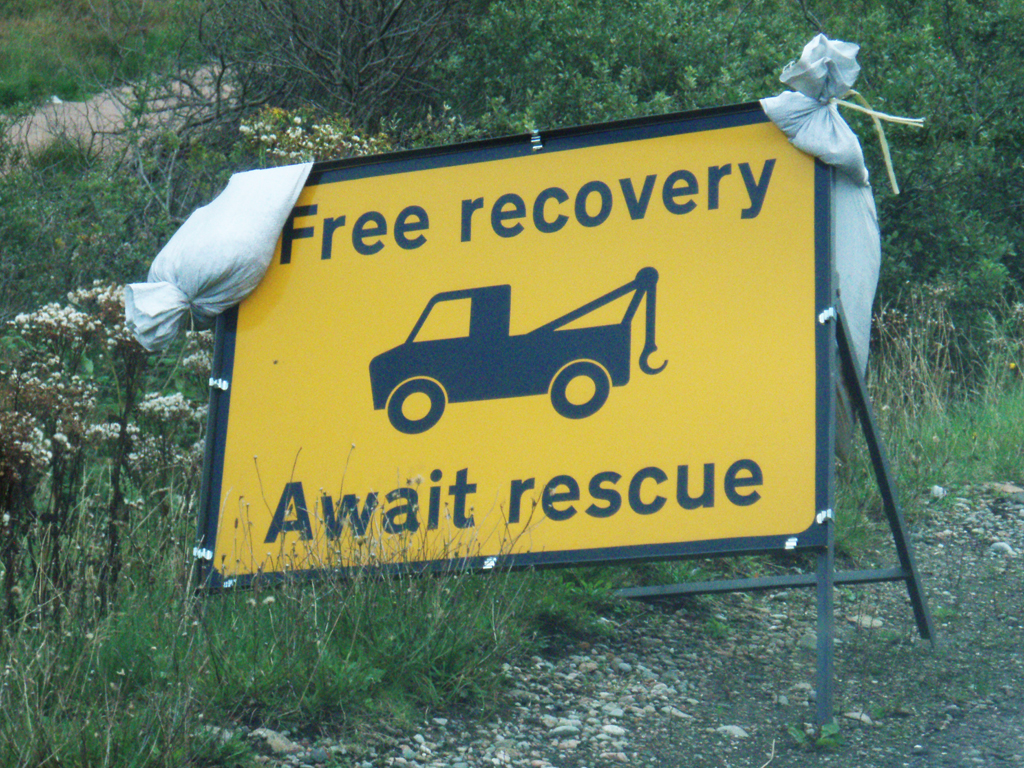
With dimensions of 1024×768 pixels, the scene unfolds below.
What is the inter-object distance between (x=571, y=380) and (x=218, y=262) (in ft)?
4.17

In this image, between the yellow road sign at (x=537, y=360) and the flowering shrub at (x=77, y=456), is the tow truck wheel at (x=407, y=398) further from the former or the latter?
the flowering shrub at (x=77, y=456)

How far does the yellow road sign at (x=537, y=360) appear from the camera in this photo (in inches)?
137

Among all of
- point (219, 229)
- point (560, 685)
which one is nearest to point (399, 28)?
point (219, 229)

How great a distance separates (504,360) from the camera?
3816 mm

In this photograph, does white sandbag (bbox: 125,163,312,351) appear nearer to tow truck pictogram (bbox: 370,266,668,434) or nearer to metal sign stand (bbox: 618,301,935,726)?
tow truck pictogram (bbox: 370,266,668,434)

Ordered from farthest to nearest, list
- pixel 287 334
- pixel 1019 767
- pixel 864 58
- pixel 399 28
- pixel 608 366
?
pixel 399 28 → pixel 864 58 → pixel 287 334 → pixel 608 366 → pixel 1019 767

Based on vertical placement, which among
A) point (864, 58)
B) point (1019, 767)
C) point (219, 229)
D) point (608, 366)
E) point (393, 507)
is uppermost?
point (864, 58)

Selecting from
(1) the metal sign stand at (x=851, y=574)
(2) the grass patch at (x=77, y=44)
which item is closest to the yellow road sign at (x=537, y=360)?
(1) the metal sign stand at (x=851, y=574)

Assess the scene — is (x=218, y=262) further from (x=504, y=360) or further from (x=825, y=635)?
(x=825, y=635)

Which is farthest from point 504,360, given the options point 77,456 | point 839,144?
point 77,456

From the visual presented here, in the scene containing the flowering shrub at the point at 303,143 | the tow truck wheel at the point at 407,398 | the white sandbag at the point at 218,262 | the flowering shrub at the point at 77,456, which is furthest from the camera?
the flowering shrub at the point at 303,143

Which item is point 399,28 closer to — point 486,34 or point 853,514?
point 486,34

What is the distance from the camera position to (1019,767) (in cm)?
307

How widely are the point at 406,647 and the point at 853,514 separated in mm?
2485
